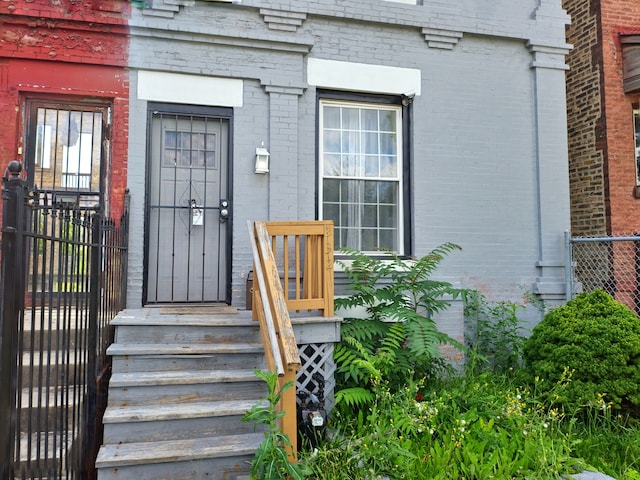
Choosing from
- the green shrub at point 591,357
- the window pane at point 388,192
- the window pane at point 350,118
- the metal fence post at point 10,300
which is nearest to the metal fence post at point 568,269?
the green shrub at point 591,357

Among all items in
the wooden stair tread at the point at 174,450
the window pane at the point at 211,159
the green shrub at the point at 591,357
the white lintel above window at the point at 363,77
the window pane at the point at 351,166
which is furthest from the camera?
the window pane at the point at 351,166

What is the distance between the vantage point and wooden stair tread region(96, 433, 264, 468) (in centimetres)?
310

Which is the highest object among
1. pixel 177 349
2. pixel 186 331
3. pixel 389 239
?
pixel 389 239

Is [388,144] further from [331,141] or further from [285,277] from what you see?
[285,277]

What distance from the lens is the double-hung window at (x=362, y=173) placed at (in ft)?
19.3

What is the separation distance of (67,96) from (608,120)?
25.2 ft

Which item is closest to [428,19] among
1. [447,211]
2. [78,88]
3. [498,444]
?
[447,211]

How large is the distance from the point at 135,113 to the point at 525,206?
5208mm

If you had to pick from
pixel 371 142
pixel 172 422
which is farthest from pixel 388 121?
pixel 172 422

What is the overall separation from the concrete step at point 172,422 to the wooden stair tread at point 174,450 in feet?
0.22

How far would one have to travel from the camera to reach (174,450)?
10.5 ft

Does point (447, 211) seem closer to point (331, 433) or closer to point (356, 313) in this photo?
point (356, 313)

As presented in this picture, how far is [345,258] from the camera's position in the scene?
5.56 m

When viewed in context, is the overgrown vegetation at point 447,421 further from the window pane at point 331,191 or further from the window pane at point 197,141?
the window pane at point 197,141
